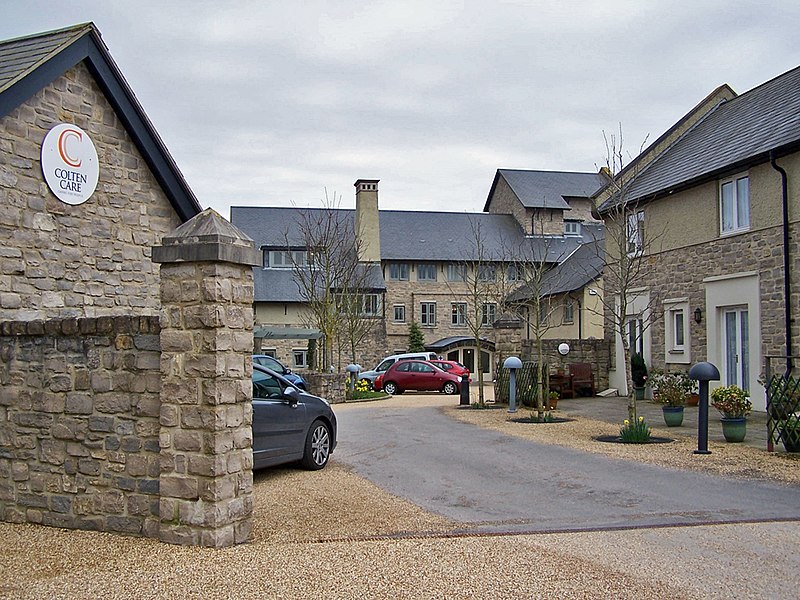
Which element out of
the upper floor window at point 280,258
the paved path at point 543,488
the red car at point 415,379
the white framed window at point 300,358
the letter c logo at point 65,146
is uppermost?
the upper floor window at point 280,258

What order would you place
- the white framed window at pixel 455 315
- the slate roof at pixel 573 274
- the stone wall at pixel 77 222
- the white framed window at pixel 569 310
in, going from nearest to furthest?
the stone wall at pixel 77 222 < the slate roof at pixel 573 274 < the white framed window at pixel 569 310 < the white framed window at pixel 455 315

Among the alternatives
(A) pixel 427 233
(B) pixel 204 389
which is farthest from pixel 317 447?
(A) pixel 427 233

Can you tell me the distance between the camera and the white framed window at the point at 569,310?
38031mm

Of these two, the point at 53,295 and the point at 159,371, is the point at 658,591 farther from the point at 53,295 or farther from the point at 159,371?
the point at 53,295

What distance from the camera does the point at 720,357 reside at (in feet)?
68.6

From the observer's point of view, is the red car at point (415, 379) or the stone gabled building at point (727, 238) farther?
the red car at point (415, 379)

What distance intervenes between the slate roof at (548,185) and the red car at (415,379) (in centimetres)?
2283

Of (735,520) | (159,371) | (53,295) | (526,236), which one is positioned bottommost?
(735,520)

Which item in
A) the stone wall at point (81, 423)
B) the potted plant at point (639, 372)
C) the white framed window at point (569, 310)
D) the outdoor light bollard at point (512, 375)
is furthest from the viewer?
the white framed window at point (569, 310)

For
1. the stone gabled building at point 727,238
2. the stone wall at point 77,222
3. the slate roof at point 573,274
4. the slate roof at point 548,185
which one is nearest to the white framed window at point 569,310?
the slate roof at point 573,274

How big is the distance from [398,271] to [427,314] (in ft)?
10.4

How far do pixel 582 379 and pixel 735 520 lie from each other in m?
17.5

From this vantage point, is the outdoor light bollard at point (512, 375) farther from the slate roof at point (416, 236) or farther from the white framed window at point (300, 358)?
the slate roof at point (416, 236)

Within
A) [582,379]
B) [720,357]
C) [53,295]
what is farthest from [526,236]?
[53,295]
